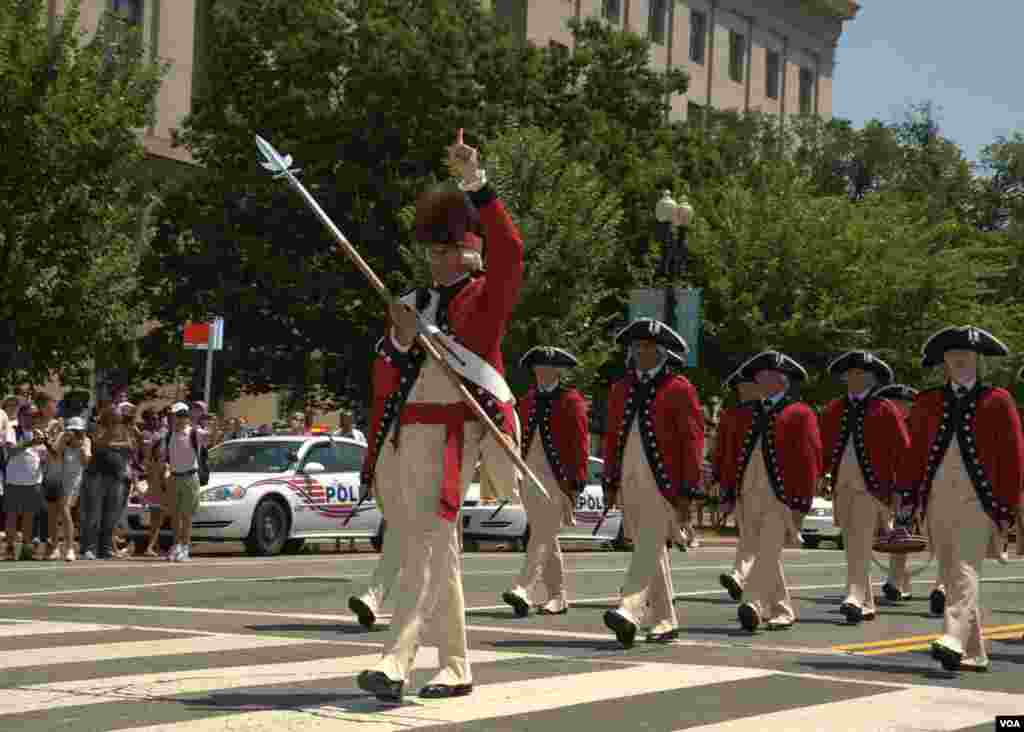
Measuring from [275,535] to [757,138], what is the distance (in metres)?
37.2

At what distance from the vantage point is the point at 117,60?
27.3 metres

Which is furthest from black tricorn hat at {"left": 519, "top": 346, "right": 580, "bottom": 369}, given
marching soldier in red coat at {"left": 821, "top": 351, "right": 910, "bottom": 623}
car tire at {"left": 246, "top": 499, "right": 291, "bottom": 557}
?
car tire at {"left": 246, "top": 499, "right": 291, "bottom": 557}

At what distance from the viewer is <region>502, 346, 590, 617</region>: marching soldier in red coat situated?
1437cm

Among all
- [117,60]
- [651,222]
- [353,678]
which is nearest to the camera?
[353,678]

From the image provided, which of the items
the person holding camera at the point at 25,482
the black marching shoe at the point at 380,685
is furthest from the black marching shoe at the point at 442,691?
the person holding camera at the point at 25,482

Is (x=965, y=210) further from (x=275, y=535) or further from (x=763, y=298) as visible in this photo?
(x=275, y=535)

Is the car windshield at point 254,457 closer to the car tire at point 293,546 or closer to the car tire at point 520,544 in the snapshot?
the car tire at point 293,546

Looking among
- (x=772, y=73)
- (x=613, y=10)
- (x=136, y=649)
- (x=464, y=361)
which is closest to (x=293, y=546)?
(x=136, y=649)

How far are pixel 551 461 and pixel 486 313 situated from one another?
6.16 m

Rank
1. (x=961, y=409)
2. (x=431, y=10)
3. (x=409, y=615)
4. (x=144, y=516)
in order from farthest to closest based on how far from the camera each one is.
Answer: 1. (x=431, y=10)
2. (x=144, y=516)
3. (x=961, y=409)
4. (x=409, y=615)

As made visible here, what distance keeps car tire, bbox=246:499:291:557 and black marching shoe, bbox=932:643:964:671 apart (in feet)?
44.5

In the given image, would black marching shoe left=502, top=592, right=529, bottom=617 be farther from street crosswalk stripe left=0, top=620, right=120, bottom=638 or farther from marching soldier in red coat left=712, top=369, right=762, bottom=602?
street crosswalk stripe left=0, top=620, right=120, bottom=638

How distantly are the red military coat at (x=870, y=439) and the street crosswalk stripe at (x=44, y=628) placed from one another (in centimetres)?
604

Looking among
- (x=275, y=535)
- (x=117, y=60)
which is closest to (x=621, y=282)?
(x=117, y=60)
